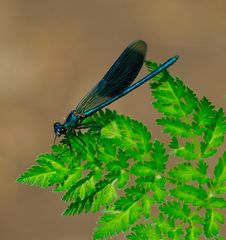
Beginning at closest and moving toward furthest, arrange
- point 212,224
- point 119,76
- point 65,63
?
point 212,224 < point 119,76 < point 65,63

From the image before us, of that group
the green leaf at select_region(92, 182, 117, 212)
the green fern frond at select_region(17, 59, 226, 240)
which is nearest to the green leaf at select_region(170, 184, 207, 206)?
the green fern frond at select_region(17, 59, 226, 240)

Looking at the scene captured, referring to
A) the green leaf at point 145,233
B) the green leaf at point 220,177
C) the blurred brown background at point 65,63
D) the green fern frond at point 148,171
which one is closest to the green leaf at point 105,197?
the green fern frond at point 148,171

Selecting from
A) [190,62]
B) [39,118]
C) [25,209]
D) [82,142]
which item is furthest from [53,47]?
[82,142]

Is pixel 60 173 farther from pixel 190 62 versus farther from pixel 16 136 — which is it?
pixel 190 62

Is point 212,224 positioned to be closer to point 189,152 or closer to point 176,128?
point 189,152

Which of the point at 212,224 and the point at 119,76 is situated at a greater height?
the point at 119,76

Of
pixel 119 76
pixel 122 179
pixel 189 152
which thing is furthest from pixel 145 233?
pixel 119 76
